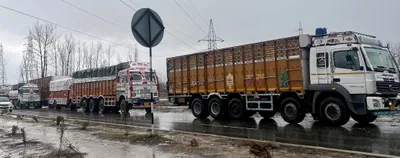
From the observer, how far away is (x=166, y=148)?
22.0 feet

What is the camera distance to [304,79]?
37.4 ft

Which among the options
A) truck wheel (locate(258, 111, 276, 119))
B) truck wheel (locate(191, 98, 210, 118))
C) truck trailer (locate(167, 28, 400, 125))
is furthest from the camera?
truck wheel (locate(191, 98, 210, 118))

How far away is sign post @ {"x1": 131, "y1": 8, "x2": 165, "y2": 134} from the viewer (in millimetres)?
7781

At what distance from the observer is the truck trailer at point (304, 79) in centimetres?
1001

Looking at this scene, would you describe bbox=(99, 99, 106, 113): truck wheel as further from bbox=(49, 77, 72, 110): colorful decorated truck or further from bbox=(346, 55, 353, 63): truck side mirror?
bbox=(346, 55, 353, 63): truck side mirror

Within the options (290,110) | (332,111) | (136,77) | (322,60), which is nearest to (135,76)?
(136,77)

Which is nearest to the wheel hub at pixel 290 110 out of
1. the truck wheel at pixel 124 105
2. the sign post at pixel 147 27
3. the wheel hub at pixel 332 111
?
the wheel hub at pixel 332 111

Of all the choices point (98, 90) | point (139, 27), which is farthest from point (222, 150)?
point (98, 90)

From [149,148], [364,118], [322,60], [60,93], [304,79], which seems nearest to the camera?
[149,148]

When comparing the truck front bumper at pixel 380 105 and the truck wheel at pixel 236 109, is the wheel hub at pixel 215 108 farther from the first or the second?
the truck front bumper at pixel 380 105

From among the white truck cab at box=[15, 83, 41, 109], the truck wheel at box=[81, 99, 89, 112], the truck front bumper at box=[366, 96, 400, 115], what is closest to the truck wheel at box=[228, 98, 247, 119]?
the truck front bumper at box=[366, 96, 400, 115]

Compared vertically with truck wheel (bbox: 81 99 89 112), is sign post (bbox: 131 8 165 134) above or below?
above

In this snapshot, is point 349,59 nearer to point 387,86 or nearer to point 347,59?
point 347,59

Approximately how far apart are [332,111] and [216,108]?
5570mm
